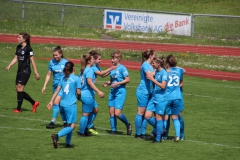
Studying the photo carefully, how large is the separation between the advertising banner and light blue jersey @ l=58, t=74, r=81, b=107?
31.6m

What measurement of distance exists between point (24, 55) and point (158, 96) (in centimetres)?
501

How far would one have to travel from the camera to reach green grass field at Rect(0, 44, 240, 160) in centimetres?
1380

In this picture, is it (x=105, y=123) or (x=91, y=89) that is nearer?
(x=91, y=89)

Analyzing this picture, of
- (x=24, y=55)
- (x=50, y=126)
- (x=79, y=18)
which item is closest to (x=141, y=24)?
(x=79, y=18)

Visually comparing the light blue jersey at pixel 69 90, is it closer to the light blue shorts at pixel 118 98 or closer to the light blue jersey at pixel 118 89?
the light blue jersey at pixel 118 89

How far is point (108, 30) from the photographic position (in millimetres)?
46250

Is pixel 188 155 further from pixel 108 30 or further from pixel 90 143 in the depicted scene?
pixel 108 30

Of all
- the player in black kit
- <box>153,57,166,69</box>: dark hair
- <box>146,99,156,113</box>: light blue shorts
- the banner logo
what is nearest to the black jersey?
the player in black kit

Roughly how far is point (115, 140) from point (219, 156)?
2677 millimetres

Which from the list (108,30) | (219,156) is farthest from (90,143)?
(108,30)

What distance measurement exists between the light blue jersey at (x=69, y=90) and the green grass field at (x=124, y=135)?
107cm

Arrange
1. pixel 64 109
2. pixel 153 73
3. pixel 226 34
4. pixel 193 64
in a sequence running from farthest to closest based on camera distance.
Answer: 1. pixel 226 34
2. pixel 193 64
3. pixel 153 73
4. pixel 64 109

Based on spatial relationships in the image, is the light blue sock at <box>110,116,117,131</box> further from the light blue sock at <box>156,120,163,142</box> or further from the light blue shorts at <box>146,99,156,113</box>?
the light blue sock at <box>156,120,163,142</box>

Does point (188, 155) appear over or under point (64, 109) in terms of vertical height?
under
